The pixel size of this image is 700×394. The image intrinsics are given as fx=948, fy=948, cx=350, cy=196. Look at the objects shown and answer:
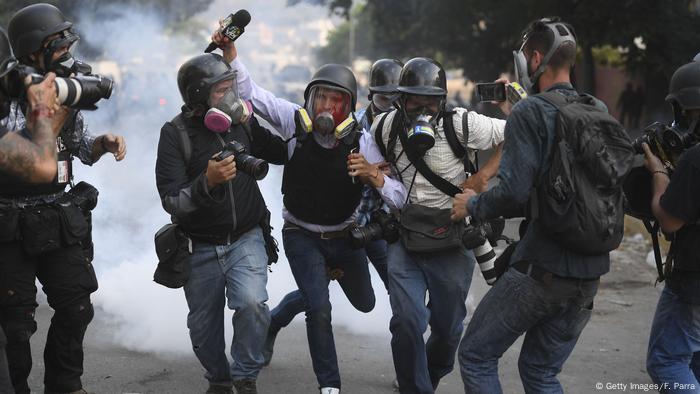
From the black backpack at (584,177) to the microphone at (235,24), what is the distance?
1775 mm

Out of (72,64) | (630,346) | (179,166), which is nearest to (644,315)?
(630,346)

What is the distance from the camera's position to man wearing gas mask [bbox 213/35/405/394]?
488 centimetres

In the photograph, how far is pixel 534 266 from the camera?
392 cm

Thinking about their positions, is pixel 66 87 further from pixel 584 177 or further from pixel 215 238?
pixel 584 177

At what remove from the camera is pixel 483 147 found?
4.81 metres

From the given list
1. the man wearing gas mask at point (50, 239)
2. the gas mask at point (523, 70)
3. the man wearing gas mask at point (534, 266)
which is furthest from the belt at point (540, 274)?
the man wearing gas mask at point (50, 239)

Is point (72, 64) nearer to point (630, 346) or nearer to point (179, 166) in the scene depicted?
point (179, 166)

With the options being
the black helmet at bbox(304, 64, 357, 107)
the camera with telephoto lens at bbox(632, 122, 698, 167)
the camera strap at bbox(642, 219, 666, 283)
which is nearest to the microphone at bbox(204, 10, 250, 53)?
the black helmet at bbox(304, 64, 357, 107)

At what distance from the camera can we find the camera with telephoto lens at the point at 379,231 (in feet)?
15.7

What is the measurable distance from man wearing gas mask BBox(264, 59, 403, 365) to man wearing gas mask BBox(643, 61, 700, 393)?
144cm

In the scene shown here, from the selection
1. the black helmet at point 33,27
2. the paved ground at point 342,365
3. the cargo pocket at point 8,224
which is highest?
the black helmet at point 33,27

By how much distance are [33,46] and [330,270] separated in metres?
1.91

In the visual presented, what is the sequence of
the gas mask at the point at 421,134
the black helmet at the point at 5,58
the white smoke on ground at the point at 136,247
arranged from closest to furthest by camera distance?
the black helmet at the point at 5,58 → the gas mask at the point at 421,134 → the white smoke on ground at the point at 136,247

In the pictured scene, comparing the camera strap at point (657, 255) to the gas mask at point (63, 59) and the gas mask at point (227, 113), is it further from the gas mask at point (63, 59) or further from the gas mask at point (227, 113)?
the gas mask at point (63, 59)
